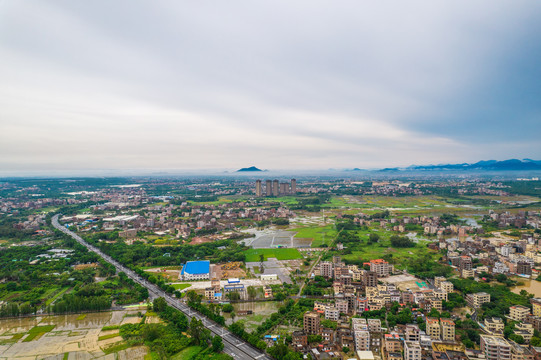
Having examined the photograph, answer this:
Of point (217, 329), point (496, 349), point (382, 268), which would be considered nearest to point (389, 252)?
point (382, 268)

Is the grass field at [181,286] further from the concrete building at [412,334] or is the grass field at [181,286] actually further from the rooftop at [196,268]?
the concrete building at [412,334]

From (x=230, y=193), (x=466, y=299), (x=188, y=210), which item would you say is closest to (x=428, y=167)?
(x=230, y=193)

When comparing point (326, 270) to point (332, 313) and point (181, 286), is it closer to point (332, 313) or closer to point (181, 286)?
point (332, 313)

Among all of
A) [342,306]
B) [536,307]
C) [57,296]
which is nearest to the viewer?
[536,307]

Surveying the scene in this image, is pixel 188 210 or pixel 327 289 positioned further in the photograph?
pixel 188 210

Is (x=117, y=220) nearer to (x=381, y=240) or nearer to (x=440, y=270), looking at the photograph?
(x=381, y=240)

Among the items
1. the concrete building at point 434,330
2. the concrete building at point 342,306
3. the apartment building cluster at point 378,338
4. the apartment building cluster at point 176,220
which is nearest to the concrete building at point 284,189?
the apartment building cluster at point 176,220
